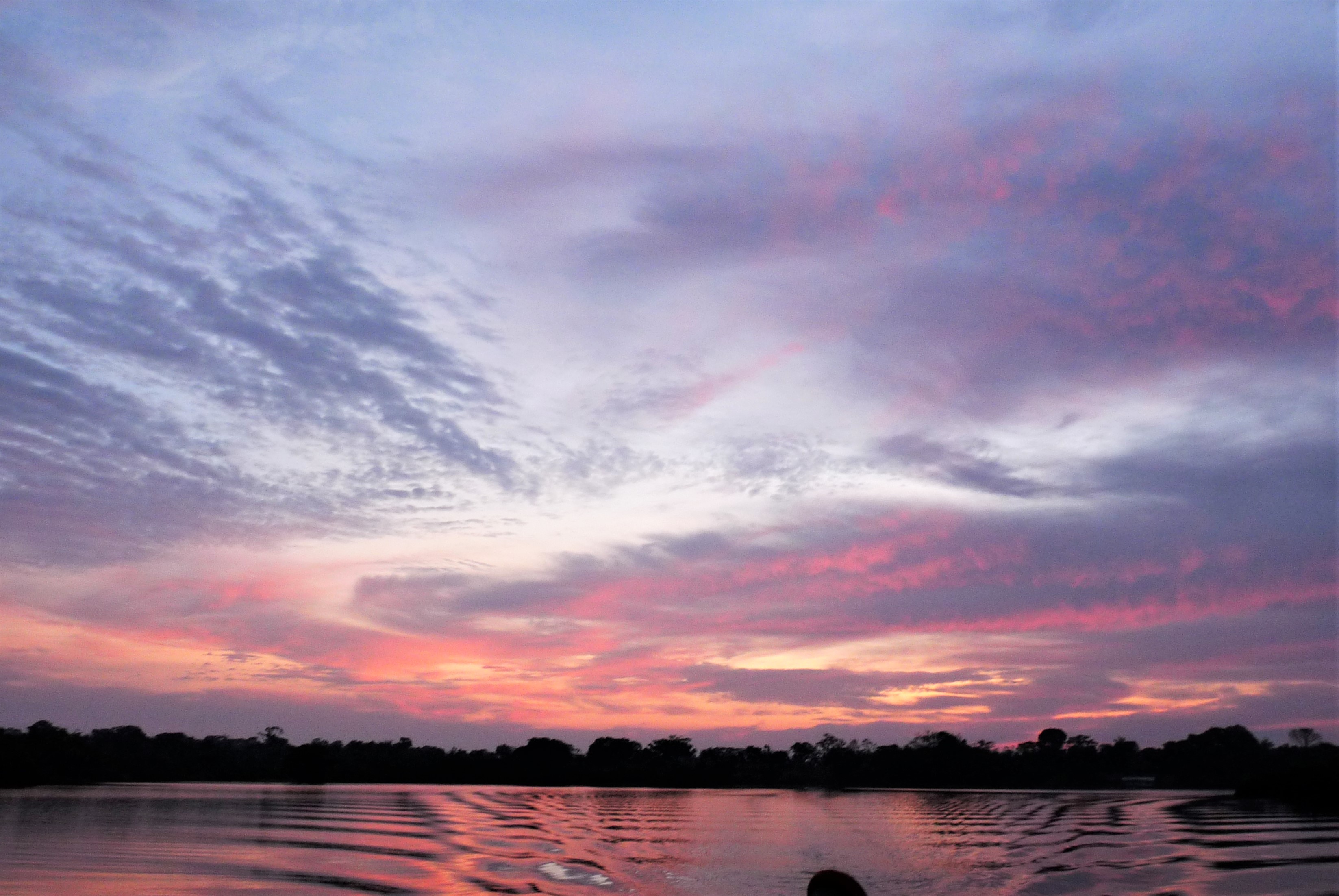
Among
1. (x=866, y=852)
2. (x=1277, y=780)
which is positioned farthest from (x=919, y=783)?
(x=866, y=852)

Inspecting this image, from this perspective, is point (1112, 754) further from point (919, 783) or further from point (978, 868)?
point (978, 868)

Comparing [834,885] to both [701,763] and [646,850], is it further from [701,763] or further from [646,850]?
[701,763]

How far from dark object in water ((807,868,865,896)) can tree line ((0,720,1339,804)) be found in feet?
353

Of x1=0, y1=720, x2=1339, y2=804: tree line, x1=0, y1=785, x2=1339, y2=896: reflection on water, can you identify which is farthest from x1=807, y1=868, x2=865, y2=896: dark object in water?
x1=0, y1=720, x2=1339, y2=804: tree line

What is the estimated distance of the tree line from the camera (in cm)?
11381

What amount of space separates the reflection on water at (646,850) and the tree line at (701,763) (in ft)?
219

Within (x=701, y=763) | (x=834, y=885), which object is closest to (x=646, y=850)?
(x=834, y=885)

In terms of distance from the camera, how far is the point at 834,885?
1033cm

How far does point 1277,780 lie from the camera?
64875 mm

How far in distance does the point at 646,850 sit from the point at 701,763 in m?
109

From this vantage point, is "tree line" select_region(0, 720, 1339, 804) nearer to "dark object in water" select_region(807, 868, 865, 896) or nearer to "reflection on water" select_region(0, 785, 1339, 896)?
"reflection on water" select_region(0, 785, 1339, 896)

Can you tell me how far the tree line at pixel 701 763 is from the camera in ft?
373

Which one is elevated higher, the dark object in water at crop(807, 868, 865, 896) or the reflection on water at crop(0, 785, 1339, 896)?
the dark object in water at crop(807, 868, 865, 896)

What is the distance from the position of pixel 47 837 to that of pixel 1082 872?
98.7 feet
